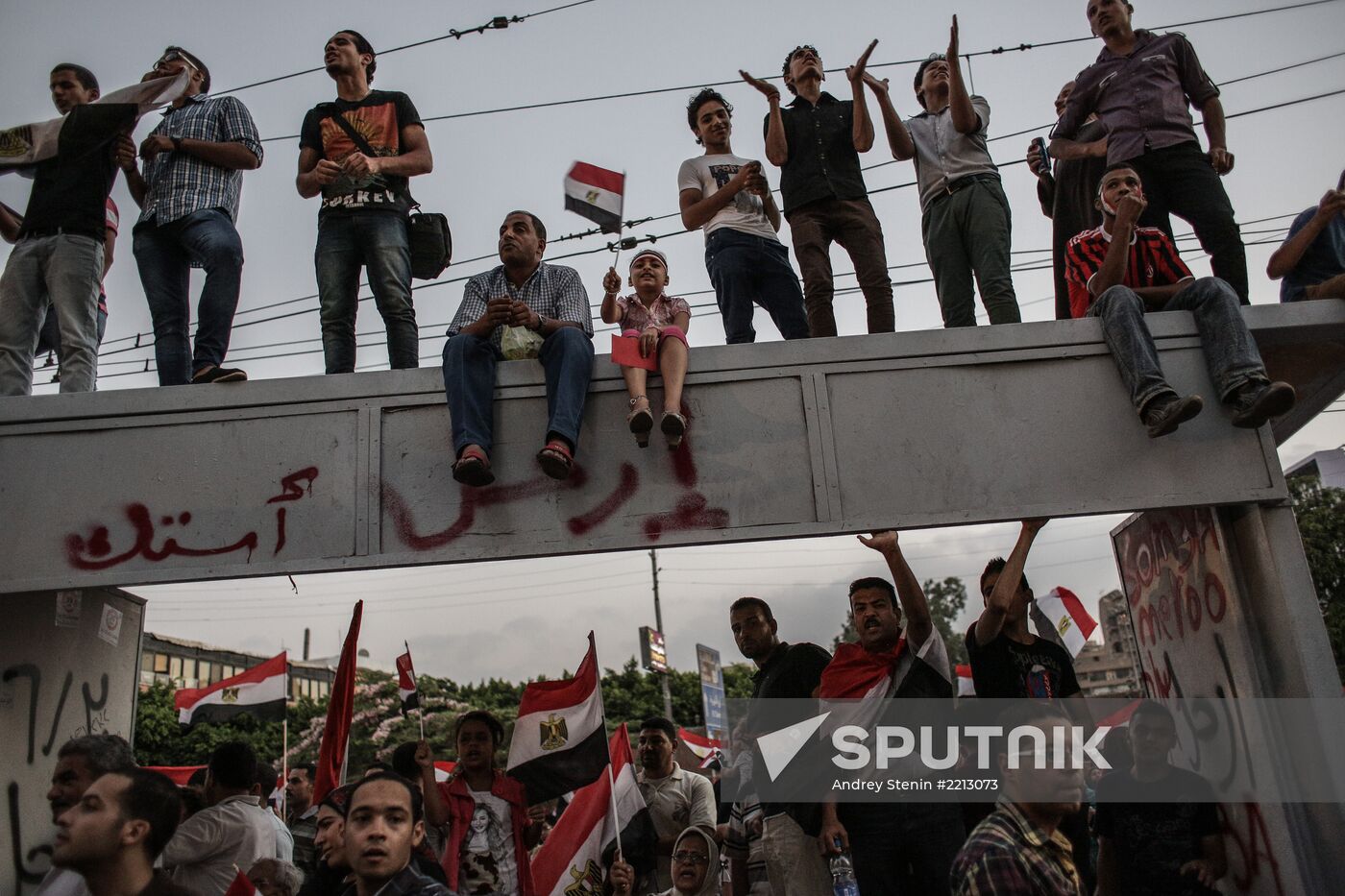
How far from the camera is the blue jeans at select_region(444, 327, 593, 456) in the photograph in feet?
17.5

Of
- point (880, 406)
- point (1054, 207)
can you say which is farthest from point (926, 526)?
point (1054, 207)

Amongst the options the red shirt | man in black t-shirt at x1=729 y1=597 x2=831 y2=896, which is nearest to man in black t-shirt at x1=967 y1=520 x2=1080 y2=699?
man in black t-shirt at x1=729 y1=597 x2=831 y2=896

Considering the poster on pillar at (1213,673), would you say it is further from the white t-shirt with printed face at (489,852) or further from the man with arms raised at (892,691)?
Answer: the white t-shirt with printed face at (489,852)

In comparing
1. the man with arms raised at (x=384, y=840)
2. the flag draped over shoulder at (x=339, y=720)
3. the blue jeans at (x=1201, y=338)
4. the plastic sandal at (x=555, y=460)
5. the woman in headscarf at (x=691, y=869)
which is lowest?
the woman in headscarf at (x=691, y=869)

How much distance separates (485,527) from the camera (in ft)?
18.0

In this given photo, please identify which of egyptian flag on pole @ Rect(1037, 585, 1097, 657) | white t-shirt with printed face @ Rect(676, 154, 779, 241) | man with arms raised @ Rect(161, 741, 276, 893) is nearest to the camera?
man with arms raised @ Rect(161, 741, 276, 893)

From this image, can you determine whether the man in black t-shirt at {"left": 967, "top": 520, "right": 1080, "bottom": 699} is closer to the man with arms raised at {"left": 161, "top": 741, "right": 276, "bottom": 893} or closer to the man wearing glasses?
the man with arms raised at {"left": 161, "top": 741, "right": 276, "bottom": 893}

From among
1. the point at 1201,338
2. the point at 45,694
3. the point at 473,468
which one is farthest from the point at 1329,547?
the point at 45,694

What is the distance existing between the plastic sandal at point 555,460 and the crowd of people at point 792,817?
1350 millimetres

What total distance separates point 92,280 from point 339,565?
96.5 inches

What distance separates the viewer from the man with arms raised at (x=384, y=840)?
10.7ft

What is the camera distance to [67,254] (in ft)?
20.0

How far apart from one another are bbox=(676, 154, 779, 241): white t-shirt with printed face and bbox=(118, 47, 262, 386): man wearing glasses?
273cm

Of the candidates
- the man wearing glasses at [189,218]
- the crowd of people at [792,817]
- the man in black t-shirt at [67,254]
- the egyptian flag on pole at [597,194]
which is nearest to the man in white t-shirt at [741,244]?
the egyptian flag on pole at [597,194]
